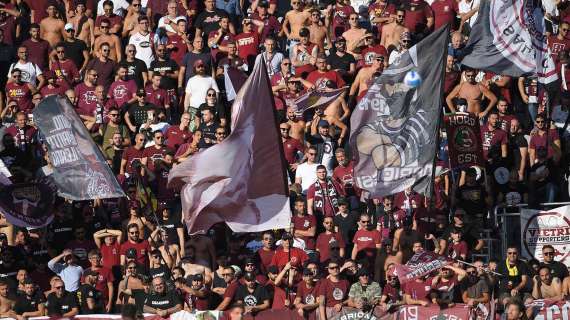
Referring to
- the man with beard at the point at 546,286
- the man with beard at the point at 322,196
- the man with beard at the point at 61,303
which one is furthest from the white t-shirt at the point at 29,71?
the man with beard at the point at 546,286

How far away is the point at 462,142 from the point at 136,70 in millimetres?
6634

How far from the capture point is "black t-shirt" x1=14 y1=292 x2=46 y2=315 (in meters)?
25.3

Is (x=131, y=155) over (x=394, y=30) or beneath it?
beneath

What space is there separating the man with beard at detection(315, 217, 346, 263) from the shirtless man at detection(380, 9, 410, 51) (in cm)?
429

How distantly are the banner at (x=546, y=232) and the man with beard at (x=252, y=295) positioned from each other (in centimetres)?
378

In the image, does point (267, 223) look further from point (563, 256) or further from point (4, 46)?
point (4, 46)

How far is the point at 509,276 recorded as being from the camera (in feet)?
78.9

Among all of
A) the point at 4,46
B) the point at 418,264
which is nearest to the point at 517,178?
the point at 418,264

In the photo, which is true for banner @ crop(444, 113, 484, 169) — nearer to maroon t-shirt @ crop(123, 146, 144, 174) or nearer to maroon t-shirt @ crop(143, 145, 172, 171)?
maroon t-shirt @ crop(143, 145, 172, 171)

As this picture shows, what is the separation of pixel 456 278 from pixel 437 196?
2.08 meters

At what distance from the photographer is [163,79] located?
29297 mm

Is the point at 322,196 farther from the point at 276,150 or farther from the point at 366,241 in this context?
the point at 276,150

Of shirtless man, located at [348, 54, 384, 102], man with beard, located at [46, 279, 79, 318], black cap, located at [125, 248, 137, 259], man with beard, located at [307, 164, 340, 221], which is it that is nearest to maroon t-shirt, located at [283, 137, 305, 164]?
man with beard, located at [307, 164, 340, 221]

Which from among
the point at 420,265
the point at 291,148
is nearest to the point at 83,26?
the point at 291,148
